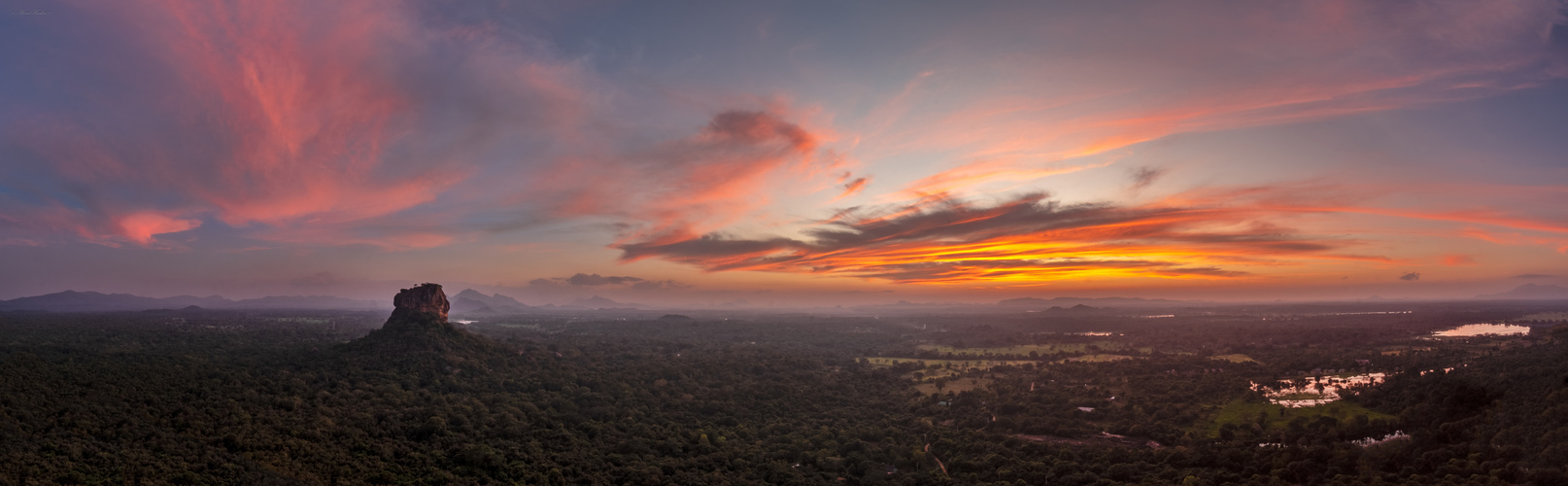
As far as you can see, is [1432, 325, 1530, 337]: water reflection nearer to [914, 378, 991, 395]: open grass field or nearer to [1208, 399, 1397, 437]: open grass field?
[1208, 399, 1397, 437]: open grass field

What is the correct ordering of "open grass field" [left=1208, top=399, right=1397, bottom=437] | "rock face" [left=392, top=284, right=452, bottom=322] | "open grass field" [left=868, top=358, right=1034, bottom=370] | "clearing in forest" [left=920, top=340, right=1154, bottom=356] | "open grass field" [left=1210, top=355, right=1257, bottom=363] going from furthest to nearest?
"clearing in forest" [left=920, top=340, right=1154, bottom=356]
"open grass field" [left=868, top=358, right=1034, bottom=370]
"open grass field" [left=1210, top=355, right=1257, bottom=363]
"rock face" [left=392, top=284, right=452, bottom=322]
"open grass field" [left=1208, top=399, right=1397, bottom=437]

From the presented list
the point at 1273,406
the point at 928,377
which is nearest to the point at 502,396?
the point at 928,377

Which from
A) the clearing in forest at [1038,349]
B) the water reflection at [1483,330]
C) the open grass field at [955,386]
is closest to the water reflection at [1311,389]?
the open grass field at [955,386]

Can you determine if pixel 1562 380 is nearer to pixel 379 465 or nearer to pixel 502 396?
pixel 379 465

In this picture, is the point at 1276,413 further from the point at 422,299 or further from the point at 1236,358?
the point at 422,299

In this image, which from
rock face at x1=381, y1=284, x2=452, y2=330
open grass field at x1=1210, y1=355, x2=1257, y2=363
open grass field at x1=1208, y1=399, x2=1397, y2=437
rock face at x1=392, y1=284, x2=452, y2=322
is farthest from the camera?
open grass field at x1=1210, y1=355, x2=1257, y2=363

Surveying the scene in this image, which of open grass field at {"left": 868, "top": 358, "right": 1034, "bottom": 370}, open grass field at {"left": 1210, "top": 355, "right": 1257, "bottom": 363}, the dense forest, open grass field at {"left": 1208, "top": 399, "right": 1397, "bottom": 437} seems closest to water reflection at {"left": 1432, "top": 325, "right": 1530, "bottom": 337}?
open grass field at {"left": 1210, "top": 355, "right": 1257, "bottom": 363}

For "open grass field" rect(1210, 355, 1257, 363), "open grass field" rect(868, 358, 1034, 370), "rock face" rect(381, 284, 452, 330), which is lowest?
"open grass field" rect(868, 358, 1034, 370)
